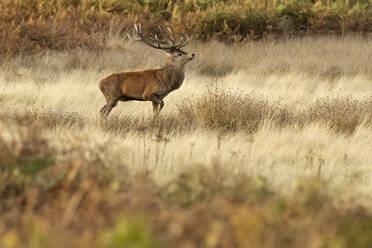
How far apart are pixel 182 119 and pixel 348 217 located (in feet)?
18.2

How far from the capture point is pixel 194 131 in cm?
845

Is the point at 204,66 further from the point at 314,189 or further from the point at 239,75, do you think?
the point at 314,189

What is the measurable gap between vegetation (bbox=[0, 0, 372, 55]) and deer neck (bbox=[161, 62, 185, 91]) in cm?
660

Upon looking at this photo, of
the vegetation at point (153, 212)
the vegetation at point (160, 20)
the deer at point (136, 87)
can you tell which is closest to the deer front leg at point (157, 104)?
the deer at point (136, 87)

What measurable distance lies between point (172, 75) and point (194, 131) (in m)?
1.80

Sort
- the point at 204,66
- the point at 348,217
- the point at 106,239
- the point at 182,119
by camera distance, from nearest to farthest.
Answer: the point at 106,239 < the point at 348,217 < the point at 182,119 < the point at 204,66

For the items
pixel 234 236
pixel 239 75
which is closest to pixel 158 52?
pixel 239 75

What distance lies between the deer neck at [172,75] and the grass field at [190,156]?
341 millimetres

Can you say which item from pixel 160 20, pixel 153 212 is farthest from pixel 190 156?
pixel 160 20

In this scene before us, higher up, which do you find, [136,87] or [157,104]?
[136,87]

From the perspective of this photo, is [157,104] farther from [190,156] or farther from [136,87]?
[190,156]

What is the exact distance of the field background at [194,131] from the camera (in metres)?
3.69

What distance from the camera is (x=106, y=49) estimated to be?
17172mm

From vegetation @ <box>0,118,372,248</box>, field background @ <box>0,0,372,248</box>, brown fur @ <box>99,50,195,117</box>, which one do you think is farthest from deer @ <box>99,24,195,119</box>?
vegetation @ <box>0,118,372,248</box>
